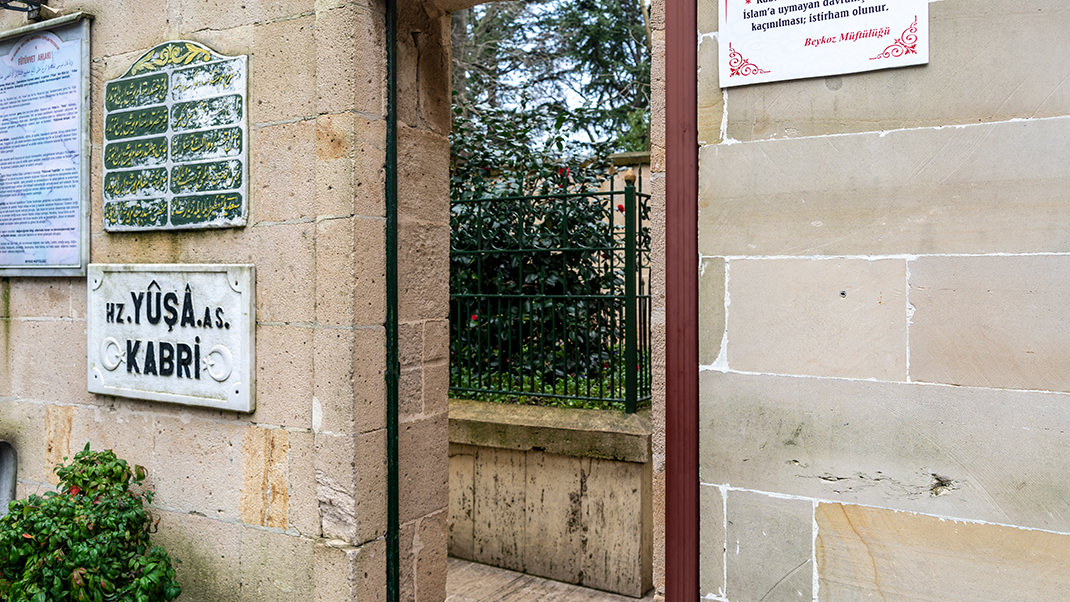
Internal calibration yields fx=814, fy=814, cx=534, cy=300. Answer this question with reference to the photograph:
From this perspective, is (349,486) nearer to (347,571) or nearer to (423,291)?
(347,571)

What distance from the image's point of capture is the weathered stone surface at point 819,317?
2.25 meters

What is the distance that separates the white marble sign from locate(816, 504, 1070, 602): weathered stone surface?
225 centimetres

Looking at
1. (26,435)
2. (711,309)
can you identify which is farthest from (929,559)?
(26,435)

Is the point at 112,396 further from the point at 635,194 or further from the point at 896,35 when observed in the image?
the point at 896,35

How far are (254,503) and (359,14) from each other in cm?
198

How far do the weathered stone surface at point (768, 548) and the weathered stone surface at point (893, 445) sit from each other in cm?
6

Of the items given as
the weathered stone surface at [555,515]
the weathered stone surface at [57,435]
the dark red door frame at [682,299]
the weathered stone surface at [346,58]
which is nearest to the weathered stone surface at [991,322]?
the dark red door frame at [682,299]

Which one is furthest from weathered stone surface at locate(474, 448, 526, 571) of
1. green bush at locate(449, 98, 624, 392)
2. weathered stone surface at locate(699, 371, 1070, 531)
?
weathered stone surface at locate(699, 371, 1070, 531)

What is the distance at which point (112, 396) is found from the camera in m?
3.73

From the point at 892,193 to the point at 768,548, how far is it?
108cm

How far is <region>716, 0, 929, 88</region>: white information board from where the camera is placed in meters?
2.21

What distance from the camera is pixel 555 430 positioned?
188 inches

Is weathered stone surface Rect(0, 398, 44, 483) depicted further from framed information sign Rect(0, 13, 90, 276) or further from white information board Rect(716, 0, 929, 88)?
white information board Rect(716, 0, 929, 88)

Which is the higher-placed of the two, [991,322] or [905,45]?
[905,45]
